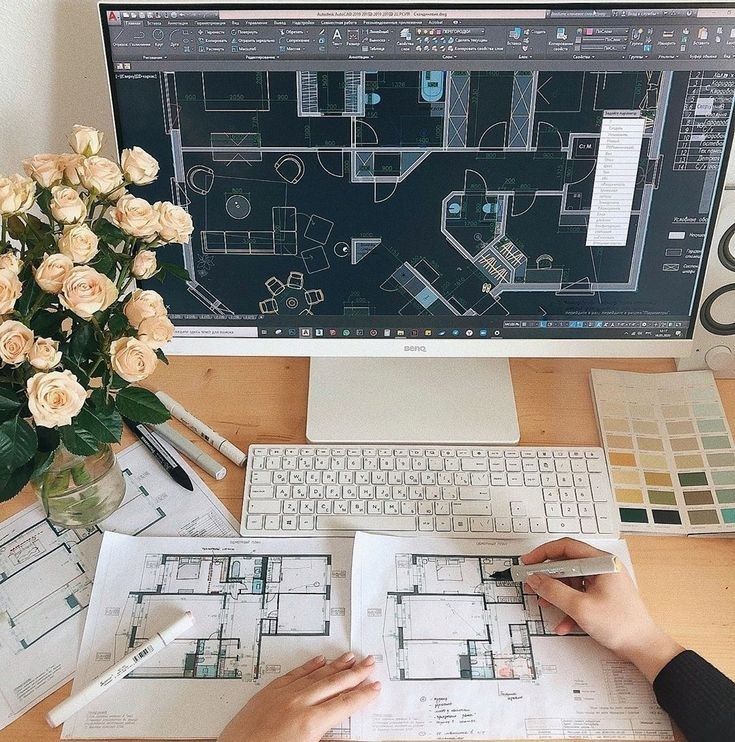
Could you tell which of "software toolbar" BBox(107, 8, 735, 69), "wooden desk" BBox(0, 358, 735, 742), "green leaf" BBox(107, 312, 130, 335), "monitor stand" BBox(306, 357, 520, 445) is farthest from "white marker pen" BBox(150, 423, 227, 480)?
"software toolbar" BBox(107, 8, 735, 69)

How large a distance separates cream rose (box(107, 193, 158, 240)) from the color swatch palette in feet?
1.99

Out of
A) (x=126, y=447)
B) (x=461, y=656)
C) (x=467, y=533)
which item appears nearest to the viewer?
(x=461, y=656)

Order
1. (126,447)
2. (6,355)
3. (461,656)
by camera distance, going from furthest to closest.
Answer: (126,447) < (461,656) < (6,355)

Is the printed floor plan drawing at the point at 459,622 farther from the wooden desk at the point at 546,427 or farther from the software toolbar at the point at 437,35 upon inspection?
the software toolbar at the point at 437,35

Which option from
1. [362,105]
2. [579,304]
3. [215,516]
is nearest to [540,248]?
[579,304]

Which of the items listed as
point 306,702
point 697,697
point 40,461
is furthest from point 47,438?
point 697,697

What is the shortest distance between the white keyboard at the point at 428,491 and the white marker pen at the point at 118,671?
14 centimetres

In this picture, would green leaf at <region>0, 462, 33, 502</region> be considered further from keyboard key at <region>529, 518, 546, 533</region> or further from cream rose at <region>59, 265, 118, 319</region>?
keyboard key at <region>529, 518, 546, 533</region>

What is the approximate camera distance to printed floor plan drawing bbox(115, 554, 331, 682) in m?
0.82

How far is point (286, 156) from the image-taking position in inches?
35.8

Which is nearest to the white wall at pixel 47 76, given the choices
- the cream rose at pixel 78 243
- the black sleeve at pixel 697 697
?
the cream rose at pixel 78 243

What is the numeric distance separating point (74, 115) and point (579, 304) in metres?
0.71

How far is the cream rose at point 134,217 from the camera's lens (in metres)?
0.74

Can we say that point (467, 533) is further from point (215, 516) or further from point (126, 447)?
point (126, 447)
